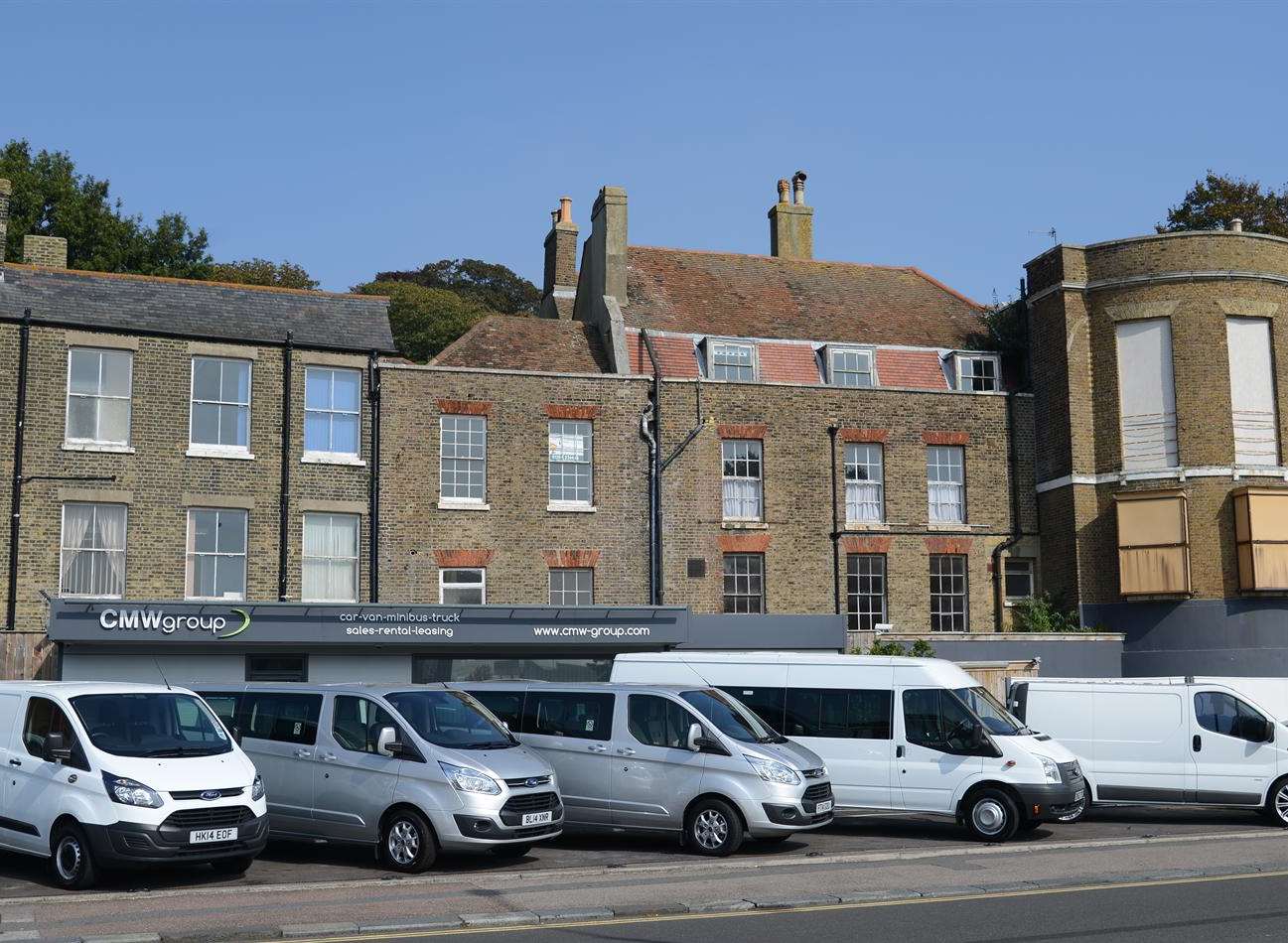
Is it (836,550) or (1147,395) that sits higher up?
(1147,395)

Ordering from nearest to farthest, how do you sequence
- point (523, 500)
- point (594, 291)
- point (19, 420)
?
point (19, 420), point (523, 500), point (594, 291)

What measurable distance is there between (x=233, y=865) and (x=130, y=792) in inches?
84.5

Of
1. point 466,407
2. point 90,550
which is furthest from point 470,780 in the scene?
point 466,407

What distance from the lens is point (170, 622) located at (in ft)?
81.3

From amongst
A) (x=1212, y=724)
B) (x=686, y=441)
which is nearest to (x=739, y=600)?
(x=686, y=441)

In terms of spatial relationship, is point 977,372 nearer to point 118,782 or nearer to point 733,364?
point 733,364

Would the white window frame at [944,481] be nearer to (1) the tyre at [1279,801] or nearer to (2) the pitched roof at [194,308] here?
(2) the pitched roof at [194,308]

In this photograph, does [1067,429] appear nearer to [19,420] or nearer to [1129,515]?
[1129,515]

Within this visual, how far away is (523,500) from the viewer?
2989 centimetres

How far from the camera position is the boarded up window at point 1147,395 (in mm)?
31672

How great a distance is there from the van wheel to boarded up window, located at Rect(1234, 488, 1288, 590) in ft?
82.0

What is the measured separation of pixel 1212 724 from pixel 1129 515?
11.9m

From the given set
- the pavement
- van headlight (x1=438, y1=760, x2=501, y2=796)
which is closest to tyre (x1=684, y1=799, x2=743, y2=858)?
the pavement

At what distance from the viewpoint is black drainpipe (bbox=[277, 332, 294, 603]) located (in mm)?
27797
